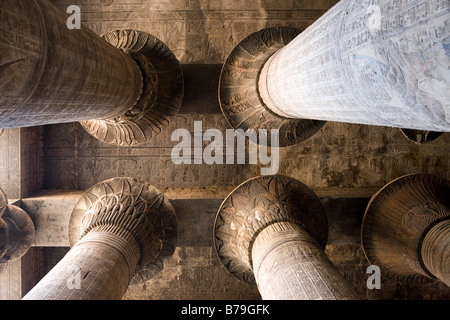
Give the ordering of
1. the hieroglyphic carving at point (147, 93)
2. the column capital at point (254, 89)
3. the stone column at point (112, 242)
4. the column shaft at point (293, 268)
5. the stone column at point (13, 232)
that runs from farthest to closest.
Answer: the stone column at point (13, 232) < the hieroglyphic carving at point (147, 93) < the column capital at point (254, 89) < the stone column at point (112, 242) < the column shaft at point (293, 268)

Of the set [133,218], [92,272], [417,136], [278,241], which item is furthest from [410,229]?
[92,272]

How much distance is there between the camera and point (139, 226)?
4.38 meters

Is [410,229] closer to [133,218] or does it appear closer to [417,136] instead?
[417,136]

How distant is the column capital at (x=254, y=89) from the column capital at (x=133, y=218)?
213 centimetres

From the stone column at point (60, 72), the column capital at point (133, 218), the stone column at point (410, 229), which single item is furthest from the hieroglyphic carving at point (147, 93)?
the stone column at point (410, 229)

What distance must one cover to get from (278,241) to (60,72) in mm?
3137

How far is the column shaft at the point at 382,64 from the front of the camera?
1140mm

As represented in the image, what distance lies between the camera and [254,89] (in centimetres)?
464

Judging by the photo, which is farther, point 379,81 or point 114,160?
point 114,160

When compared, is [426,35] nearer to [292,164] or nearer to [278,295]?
[278,295]

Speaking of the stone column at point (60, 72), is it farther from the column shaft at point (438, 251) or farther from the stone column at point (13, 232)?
the column shaft at point (438, 251)

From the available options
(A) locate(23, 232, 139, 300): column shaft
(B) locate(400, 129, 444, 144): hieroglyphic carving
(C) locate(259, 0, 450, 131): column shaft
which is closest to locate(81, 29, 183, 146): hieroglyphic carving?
(A) locate(23, 232, 139, 300): column shaft

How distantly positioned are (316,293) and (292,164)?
411 cm
